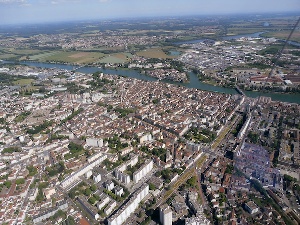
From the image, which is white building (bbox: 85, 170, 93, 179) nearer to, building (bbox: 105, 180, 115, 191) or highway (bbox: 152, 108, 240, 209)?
building (bbox: 105, 180, 115, 191)

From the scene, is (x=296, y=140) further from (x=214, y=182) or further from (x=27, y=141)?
(x=27, y=141)

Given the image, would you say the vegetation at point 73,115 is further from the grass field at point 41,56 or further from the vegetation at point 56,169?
the grass field at point 41,56

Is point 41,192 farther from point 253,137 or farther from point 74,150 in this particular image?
point 253,137

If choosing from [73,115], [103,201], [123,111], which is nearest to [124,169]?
[103,201]

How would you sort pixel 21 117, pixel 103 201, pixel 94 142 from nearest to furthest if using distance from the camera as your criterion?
1. pixel 103 201
2. pixel 94 142
3. pixel 21 117

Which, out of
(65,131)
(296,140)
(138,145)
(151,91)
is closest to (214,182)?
(138,145)

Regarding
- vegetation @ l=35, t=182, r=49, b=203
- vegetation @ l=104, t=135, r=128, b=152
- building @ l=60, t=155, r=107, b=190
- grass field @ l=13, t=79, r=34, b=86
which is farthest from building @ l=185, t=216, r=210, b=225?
grass field @ l=13, t=79, r=34, b=86

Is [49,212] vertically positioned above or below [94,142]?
below
